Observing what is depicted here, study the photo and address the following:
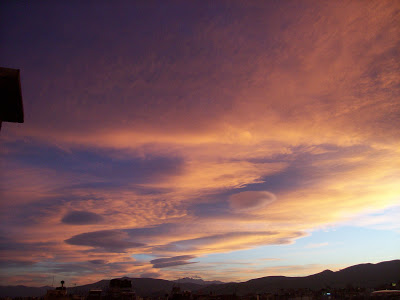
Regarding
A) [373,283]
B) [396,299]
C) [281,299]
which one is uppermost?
[396,299]

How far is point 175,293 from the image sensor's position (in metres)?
95.5

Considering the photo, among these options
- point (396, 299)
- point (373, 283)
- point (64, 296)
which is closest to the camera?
point (64, 296)

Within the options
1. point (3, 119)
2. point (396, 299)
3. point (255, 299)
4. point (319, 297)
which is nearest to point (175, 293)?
point (255, 299)

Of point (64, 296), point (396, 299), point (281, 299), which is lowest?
point (281, 299)

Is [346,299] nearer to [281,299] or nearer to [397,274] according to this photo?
[281,299]

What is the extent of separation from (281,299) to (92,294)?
64.5 meters

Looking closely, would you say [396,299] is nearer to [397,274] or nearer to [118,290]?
[118,290]

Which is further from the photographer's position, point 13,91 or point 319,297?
point 319,297

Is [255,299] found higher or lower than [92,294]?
lower

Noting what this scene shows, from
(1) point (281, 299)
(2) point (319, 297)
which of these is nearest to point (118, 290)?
(1) point (281, 299)

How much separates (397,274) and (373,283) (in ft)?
76.9

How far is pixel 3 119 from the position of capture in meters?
7.21

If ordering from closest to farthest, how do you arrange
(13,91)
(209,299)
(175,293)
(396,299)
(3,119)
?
(13,91) → (3,119) → (396,299) → (209,299) → (175,293)

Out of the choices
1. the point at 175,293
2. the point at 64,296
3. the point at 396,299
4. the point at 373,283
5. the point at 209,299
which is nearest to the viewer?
the point at 64,296
